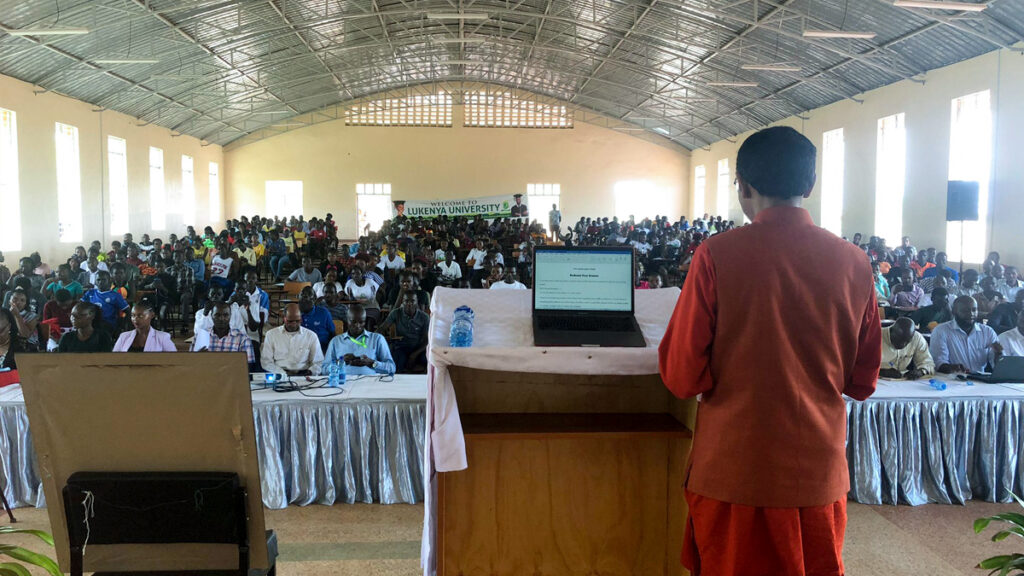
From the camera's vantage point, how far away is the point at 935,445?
3729mm

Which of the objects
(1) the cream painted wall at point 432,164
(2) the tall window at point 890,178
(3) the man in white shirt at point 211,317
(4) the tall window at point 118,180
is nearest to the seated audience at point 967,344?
(3) the man in white shirt at point 211,317

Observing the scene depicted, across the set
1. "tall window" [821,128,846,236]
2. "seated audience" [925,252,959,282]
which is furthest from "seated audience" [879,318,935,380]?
"tall window" [821,128,846,236]

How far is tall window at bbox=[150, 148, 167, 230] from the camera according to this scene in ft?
61.3

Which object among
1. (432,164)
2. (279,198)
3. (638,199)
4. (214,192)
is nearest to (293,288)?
(432,164)

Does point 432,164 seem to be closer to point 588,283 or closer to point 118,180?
point 118,180

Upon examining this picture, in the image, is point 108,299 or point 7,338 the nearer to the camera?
point 7,338

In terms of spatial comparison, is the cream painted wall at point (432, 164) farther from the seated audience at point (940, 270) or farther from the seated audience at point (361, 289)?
the seated audience at point (361, 289)

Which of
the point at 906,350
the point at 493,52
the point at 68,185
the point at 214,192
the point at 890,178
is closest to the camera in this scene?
the point at 906,350

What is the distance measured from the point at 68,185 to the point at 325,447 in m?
13.8

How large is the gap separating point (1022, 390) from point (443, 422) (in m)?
3.44

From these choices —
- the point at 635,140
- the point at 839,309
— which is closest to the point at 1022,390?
the point at 839,309

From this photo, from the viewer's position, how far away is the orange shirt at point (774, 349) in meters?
1.50

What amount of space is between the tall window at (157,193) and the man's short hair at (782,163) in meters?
19.5

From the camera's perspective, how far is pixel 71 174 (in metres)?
14.7
